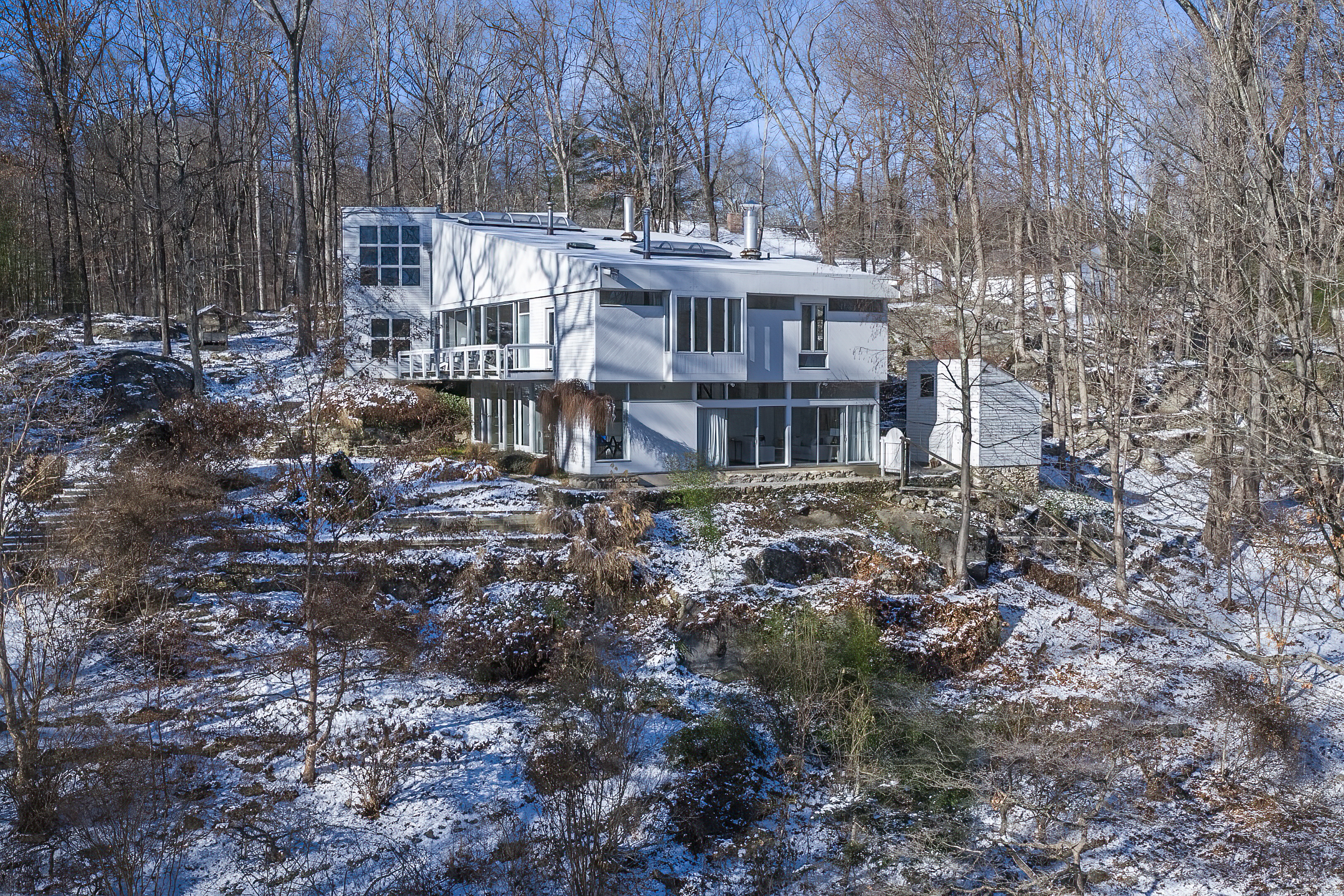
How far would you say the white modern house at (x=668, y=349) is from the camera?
70.1 feet

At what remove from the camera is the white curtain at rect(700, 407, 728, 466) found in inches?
872

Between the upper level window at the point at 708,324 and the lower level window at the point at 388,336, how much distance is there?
40.0 ft

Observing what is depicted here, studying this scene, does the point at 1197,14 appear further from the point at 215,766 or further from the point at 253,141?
the point at 253,141

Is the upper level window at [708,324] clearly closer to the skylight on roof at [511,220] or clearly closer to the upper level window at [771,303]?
the upper level window at [771,303]

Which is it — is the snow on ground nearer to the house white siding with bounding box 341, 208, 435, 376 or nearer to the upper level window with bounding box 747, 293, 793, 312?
the upper level window with bounding box 747, 293, 793, 312

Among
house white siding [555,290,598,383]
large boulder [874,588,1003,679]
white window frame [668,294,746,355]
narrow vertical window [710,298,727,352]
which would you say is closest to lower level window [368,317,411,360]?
house white siding [555,290,598,383]

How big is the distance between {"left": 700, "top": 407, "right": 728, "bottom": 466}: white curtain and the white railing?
373 centimetres

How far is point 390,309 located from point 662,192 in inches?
577

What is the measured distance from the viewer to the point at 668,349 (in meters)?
21.5

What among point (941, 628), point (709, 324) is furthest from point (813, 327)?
point (941, 628)

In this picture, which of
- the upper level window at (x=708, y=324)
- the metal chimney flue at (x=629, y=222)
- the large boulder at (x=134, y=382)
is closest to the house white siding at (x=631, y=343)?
the upper level window at (x=708, y=324)

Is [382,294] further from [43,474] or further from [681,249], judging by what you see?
[43,474]

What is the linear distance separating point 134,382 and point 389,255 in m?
9.12

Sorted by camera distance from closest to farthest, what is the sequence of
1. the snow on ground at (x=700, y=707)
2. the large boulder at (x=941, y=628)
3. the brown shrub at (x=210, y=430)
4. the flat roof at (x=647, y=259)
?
the snow on ground at (x=700, y=707) < the large boulder at (x=941, y=628) < the brown shrub at (x=210, y=430) < the flat roof at (x=647, y=259)
